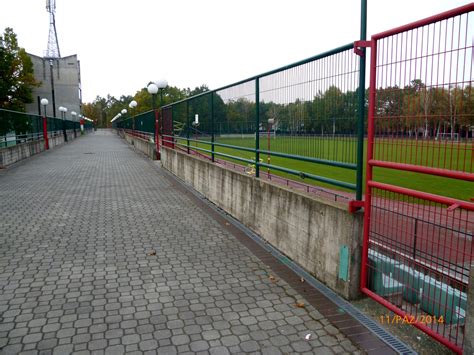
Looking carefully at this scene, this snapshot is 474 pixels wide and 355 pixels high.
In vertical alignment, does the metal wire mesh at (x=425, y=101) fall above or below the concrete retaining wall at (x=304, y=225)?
above

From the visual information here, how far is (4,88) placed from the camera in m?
43.1

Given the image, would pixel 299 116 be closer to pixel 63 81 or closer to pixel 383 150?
pixel 383 150

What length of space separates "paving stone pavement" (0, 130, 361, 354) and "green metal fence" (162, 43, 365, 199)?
55.3 inches

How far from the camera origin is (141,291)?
13.9 ft

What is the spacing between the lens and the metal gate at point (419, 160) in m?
2.89

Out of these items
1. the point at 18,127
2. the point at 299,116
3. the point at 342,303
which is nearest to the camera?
the point at 342,303

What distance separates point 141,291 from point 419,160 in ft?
9.75

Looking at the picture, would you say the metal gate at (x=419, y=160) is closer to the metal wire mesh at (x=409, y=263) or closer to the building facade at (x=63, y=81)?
the metal wire mesh at (x=409, y=263)

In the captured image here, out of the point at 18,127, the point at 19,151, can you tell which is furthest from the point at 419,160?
the point at 18,127

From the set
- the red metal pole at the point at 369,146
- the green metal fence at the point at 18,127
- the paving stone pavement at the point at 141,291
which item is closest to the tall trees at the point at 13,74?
the green metal fence at the point at 18,127

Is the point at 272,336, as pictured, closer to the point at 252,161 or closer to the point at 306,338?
the point at 306,338

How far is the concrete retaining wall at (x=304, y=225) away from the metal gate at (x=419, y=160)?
0.14 m

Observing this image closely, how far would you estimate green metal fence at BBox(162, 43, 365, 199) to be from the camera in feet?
13.7

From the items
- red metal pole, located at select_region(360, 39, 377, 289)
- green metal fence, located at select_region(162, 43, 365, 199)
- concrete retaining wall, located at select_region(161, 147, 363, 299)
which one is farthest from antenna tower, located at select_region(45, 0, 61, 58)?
red metal pole, located at select_region(360, 39, 377, 289)
